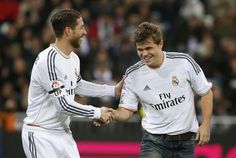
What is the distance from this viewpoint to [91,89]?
8.46m

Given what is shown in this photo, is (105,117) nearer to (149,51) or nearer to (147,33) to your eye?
(149,51)

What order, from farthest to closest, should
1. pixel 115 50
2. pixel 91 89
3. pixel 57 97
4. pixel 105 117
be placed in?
pixel 115 50
pixel 91 89
pixel 105 117
pixel 57 97

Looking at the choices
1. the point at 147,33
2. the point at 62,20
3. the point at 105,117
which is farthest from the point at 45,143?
the point at 147,33

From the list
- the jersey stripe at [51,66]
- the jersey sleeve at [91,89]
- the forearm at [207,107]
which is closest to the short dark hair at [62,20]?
the jersey stripe at [51,66]

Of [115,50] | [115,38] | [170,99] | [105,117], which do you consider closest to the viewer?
[105,117]

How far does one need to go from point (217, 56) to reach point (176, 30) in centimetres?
118

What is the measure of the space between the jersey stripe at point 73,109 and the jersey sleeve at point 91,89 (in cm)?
78

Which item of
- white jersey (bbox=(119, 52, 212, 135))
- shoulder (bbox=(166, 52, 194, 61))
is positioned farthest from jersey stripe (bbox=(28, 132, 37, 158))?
shoulder (bbox=(166, 52, 194, 61))

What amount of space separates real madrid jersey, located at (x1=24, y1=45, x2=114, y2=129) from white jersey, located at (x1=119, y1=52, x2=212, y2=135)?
59 cm

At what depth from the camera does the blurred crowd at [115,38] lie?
13.8 m

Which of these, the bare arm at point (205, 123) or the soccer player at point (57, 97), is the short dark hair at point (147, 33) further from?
the bare arm at point (205, 123)

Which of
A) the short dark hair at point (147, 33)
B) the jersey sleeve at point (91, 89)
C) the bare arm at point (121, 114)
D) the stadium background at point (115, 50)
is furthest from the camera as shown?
the stadium background at point (115, 50)

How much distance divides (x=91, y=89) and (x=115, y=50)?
637 centimetres

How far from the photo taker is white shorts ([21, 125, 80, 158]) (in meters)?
7.82
